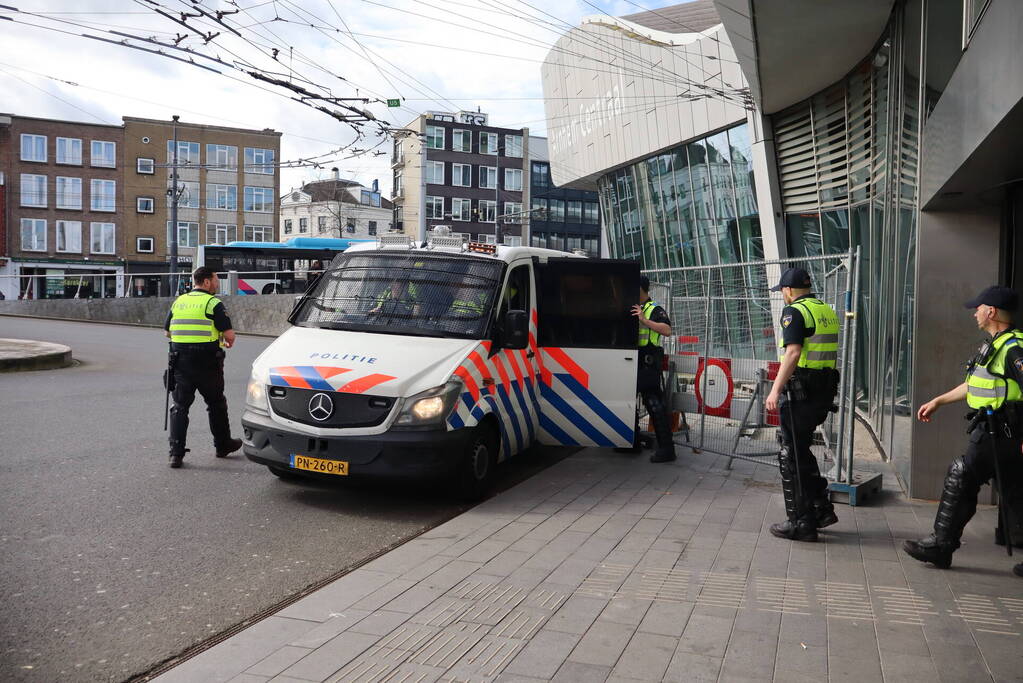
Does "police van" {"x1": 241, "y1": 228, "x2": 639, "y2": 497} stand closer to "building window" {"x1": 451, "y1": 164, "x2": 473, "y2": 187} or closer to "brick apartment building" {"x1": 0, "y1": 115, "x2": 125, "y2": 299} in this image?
"brick apartment building" {"x1": 0, "y1": 115, "x2": 125, "y2": 299}

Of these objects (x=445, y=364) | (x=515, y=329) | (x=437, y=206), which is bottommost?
(x=445, y=364)

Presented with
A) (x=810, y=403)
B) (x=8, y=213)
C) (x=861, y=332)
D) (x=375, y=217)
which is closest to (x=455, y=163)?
(x=375, y=217)

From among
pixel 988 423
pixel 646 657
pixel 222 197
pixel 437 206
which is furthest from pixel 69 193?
pixel 646 657

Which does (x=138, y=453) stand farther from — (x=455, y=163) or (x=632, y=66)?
(x=455, y=163)

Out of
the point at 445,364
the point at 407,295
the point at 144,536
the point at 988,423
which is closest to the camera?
the point at 988,423

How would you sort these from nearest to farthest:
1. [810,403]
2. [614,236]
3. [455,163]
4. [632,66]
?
[810,403] < [632,66] < [614,236] < [455,163]

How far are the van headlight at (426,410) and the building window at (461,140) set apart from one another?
258 feet

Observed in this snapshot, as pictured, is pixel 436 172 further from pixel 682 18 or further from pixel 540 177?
pixel 682 18

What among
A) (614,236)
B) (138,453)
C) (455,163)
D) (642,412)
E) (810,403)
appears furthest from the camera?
(455,163)

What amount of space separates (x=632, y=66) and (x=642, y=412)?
19.7 m

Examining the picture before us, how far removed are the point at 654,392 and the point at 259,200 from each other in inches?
2369

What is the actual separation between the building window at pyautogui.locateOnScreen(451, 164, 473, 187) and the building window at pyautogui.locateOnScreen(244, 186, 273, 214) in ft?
71.0

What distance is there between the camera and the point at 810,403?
6.36 metres

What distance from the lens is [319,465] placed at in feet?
21.9
